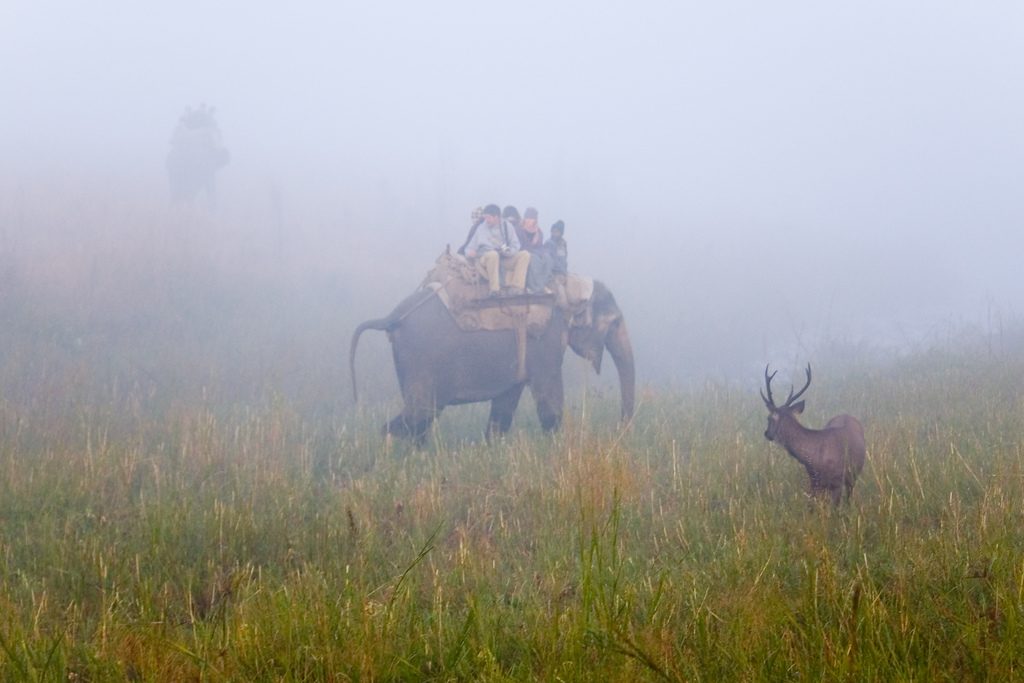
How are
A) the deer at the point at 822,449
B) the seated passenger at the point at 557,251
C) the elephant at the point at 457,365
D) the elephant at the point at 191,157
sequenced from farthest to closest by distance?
the elephant at the point at 191,157 → the seated passenger at the point at 557,251 → the elephant at the point at 457,365 → the deer at the point at 822,449

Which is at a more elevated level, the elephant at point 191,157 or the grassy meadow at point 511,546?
the elephant at point 191,157

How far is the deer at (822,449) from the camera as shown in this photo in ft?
15.6

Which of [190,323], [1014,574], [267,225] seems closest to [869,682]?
[1014,574]

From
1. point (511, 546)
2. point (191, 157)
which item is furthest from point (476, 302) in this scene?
point (191, 157)

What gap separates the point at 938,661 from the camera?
2.44 m

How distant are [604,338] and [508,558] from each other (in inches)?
197

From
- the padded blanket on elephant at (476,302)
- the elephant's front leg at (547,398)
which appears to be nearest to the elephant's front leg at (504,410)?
the elephant's front leg at (547,398)

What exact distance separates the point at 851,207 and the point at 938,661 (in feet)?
218

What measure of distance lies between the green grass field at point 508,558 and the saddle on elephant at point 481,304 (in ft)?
3.28

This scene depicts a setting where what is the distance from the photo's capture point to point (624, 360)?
9164 mm

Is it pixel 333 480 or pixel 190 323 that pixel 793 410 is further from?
pixel 190 323

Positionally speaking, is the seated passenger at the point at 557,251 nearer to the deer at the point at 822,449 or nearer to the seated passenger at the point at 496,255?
the seated passenger at the point at 496,255

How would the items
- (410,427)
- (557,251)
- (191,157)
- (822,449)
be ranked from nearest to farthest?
(822,449), (410,427), (557,251), (191,157)

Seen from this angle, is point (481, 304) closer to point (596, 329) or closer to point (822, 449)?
point (596, 329)
